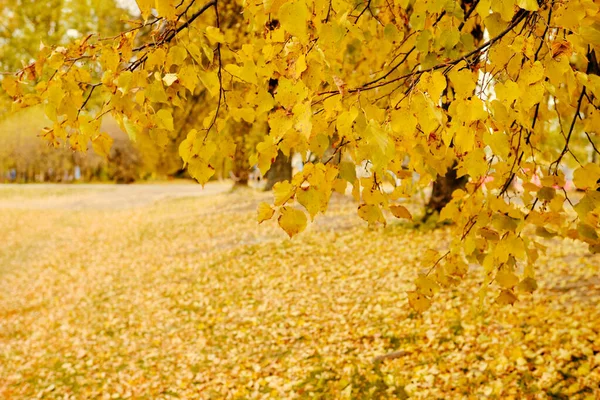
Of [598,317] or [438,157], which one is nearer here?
[438,157]

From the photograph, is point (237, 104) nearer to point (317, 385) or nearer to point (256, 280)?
point (317, 385)

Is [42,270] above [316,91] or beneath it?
beneath

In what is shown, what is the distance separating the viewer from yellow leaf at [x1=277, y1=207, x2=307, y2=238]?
1691 millimetres

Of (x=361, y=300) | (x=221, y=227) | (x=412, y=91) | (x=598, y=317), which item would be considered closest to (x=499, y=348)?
(x=598, y=317)

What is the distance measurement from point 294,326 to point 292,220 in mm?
4806

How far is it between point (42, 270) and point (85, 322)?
5.09 metres

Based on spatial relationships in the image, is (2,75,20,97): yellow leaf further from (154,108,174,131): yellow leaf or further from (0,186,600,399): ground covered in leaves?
(0,186,600,399): ground covered in leaves

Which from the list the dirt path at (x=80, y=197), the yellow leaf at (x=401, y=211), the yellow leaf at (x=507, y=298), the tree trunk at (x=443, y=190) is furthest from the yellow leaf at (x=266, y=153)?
the dirt path at (x=80, y=197)

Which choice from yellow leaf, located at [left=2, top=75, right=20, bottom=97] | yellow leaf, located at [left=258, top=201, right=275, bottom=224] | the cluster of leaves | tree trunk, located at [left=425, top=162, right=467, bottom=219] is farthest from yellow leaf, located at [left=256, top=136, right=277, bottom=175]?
tree trunk, located at [left=425, top=162, right=467, bottom=219]

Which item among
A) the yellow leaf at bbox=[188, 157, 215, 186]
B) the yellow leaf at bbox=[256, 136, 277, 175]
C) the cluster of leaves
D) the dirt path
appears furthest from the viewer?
the dirt path

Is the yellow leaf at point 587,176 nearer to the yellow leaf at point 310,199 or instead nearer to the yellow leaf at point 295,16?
the yellow leaf at point 310,199

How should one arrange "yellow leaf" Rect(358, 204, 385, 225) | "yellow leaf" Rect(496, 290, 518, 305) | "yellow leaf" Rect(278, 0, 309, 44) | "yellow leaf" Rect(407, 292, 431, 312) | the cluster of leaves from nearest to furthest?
1. "yellow leaf" Rect(278, 0, 309, 44)
2. the cluster of leaves
3. "yellow leaf" Rect(358, 204, 385, 225)
4. "yellow leaf" Rect(496, 290, 518, 305)
5. "yellow leaf" Rect(407, 292, 431, 312)

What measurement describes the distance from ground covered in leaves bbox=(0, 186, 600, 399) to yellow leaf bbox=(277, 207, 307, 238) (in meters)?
1.14

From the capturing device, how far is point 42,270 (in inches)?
481
